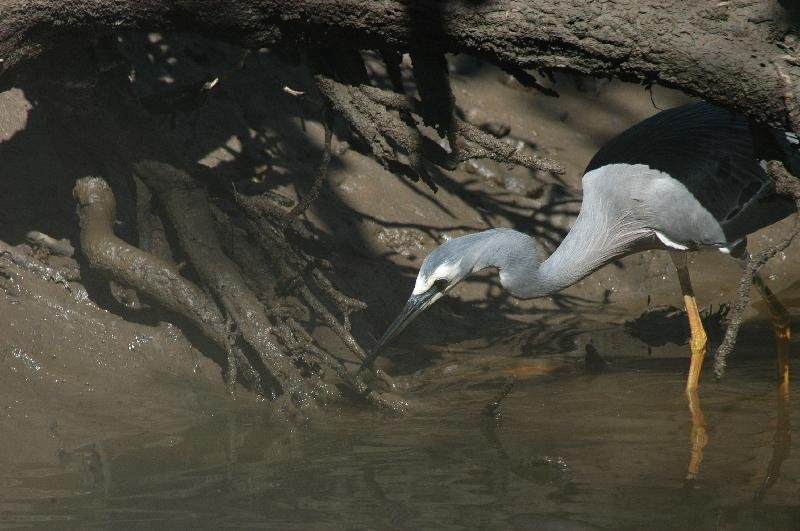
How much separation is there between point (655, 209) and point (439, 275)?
3.66ft

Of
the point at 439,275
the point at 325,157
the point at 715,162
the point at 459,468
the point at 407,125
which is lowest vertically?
the point at 459,468

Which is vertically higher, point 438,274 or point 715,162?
point 715,162

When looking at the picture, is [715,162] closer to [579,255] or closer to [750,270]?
[579,255]

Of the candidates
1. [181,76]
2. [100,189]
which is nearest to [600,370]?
[100,189]

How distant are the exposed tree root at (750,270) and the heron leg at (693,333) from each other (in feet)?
4.81

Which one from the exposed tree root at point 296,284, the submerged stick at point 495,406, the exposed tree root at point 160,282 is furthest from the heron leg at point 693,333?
the exposed tree root at point 160,282

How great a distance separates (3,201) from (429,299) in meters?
2.43

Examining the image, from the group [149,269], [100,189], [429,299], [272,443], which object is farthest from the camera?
[100,189]

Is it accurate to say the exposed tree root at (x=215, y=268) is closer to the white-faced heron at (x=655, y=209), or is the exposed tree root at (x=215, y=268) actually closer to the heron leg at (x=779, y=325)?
the white-faced heron at (x=655, y=209)

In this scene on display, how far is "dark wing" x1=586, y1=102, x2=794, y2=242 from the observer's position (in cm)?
484

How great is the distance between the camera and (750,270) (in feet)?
11.3

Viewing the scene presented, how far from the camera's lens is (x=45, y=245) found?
525 cm

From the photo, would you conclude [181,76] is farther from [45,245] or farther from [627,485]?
[627,485]

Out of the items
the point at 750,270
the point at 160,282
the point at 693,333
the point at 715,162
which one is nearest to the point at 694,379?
the point at 693,333
